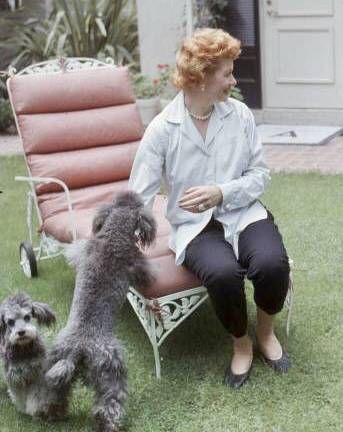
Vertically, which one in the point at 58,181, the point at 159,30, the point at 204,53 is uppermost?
the point at 204,53

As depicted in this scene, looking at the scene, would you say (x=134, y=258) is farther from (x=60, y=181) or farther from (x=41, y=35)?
(x=41, y=35)

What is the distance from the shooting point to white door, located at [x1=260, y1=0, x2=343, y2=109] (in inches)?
319

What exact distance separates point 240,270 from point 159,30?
222 inches

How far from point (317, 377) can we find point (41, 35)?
6.91m

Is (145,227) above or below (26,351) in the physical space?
above

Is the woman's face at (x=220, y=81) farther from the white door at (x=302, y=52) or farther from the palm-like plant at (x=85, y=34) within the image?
the palm-like plant at (x=85, y=34)

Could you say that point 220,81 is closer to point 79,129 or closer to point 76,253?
point 76,253

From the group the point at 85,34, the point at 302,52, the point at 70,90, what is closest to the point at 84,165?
the point at 70,90

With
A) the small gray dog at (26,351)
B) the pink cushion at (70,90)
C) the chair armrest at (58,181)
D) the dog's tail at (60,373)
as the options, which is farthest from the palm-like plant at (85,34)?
the dog's tail at (60,373)

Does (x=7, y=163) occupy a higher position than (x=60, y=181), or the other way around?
(x=60, y=181)

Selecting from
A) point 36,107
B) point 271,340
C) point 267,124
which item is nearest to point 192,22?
point 267,124

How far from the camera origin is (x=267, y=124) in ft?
27.9

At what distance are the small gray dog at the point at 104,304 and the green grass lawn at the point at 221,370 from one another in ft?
0.68

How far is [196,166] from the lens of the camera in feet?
12.3
